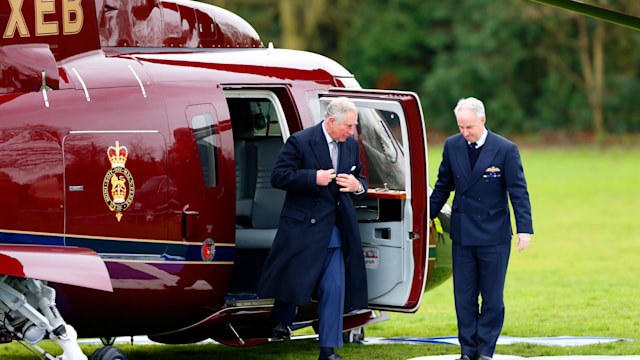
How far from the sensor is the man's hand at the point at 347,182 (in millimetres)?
7055

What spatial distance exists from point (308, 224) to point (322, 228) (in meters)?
0.10

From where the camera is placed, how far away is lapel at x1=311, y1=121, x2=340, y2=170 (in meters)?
7.14

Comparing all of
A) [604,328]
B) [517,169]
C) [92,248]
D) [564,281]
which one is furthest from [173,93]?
[564,281]

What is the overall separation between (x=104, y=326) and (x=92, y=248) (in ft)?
2.01

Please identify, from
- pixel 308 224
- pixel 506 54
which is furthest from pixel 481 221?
pixel 506 54

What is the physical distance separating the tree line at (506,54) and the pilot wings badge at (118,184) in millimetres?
32550

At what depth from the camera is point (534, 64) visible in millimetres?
44375

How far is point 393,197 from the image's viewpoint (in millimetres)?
→ 7379

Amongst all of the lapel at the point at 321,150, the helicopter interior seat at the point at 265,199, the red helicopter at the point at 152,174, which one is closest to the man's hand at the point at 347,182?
the lapel at the point at 321,150

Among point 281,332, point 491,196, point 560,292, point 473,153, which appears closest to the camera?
point 491,196

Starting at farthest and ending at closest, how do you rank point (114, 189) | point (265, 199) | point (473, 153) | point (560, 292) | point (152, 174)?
point (560, 292) < point (265, 199) < point (473, 153) < point (152, 174) < point (114, 189)

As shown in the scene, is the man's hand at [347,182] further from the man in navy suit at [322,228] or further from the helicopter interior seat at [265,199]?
the helicopter interior seat at [265,199]

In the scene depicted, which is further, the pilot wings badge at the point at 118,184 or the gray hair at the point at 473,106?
the gray hair at the point at 473,106

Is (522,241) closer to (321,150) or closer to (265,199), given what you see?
(321,150)
